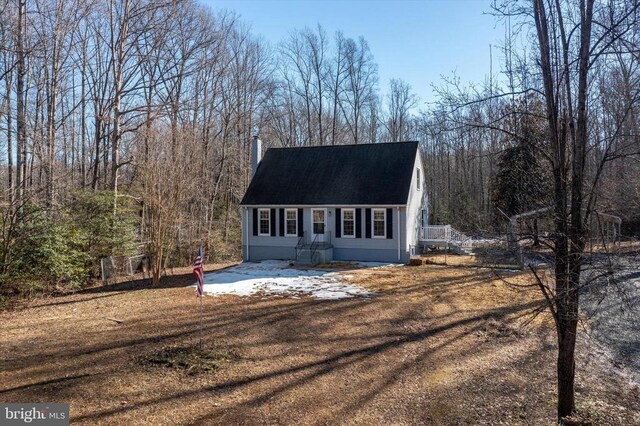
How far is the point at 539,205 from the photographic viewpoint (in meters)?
A: 5.70

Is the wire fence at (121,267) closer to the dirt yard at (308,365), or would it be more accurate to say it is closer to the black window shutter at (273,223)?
the dirt yard at (308,365)

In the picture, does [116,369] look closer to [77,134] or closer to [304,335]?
[304,335]

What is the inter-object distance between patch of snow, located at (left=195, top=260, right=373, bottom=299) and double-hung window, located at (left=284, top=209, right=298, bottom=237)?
2366mm

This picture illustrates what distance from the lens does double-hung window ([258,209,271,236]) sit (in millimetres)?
20250

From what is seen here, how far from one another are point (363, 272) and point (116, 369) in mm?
11057

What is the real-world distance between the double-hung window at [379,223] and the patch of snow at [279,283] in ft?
12.1

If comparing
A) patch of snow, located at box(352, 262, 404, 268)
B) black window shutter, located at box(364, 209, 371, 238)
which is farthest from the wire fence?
black window shutter, located at box(364, 209, 371, 238)

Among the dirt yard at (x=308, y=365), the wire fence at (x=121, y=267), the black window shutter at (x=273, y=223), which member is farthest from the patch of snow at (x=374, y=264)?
the wire fence at (x=121, y=267)

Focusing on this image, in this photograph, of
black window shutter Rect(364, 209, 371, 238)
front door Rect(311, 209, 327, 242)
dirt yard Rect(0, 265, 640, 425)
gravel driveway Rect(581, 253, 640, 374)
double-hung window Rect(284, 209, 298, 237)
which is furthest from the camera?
double-hung window Rect(284, 209, 298, 237)

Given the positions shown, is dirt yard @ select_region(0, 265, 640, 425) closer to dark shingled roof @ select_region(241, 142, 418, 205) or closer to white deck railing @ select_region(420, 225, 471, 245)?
dark shingled roof @ select_region(241, 142, 418, 205)

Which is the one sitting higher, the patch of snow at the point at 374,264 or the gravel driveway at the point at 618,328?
the patch of snow at the point at 374,264

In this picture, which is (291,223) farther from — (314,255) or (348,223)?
(348,223)

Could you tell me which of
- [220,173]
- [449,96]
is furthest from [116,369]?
[220,173]

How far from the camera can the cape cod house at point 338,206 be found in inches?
723
